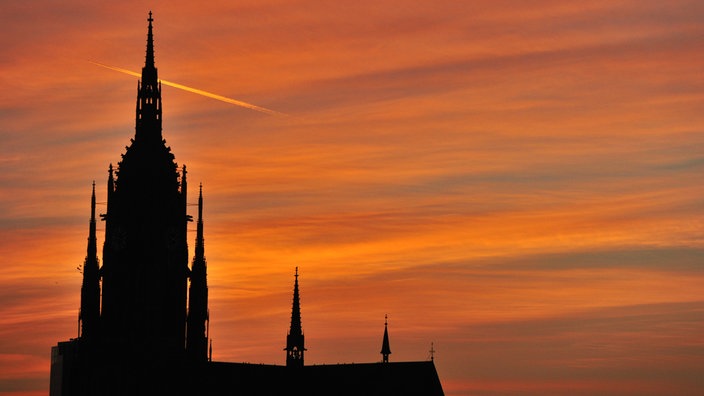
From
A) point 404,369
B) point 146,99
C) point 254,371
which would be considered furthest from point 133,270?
point 404,369

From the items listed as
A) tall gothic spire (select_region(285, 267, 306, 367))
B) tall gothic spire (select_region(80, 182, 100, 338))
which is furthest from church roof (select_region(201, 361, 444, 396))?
tall gothic spire (select_region(80, 182, 100, 338))

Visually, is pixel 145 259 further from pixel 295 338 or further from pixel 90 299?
pixel 295 338

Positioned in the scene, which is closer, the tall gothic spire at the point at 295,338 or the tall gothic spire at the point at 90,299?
the tall gothic spire at the point at 90,299

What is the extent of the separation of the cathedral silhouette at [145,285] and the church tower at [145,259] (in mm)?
80

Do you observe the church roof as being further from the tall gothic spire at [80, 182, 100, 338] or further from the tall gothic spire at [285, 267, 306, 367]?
the tall gothic spire at [80, 182, 100, 338]

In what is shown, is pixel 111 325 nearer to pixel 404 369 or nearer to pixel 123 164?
pixel 123 164

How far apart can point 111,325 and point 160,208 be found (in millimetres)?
10184

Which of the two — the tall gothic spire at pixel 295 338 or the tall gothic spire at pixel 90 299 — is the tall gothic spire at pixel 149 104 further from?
the tall gothic spire at pixel 295 338

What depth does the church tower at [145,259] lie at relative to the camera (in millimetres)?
141875

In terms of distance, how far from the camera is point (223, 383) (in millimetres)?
159375

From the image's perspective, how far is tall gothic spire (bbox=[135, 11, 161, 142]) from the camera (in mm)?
149375

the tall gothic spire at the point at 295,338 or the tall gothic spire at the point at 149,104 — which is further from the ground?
the tall gothic spire at the point at 149,104

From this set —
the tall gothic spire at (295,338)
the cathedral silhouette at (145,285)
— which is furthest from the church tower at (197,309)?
the tall gothic spire at (295,338)

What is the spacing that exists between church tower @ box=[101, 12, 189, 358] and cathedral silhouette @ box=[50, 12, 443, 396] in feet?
0.26
